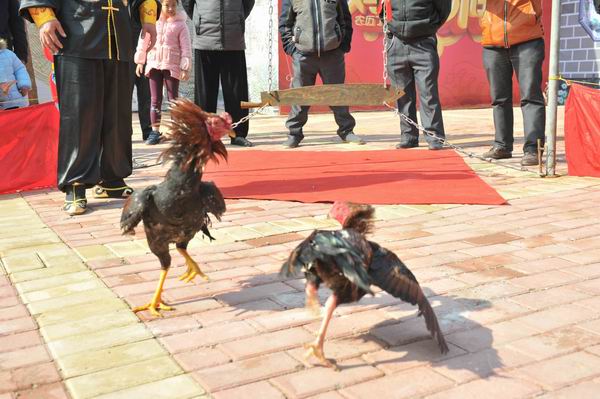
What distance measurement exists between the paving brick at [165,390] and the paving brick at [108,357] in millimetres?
228

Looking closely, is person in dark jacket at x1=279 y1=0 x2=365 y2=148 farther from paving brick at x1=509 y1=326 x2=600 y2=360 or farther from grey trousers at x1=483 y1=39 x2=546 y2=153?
paving brick at x1=509 y1=326 x2=600 y2=360

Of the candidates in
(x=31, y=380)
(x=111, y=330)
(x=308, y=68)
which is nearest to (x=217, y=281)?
(x=111, y=330)

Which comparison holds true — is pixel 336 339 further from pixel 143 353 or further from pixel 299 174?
pixel 299 174

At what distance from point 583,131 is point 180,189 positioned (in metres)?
4.63

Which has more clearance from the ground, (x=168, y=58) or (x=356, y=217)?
(x=168, y=58)

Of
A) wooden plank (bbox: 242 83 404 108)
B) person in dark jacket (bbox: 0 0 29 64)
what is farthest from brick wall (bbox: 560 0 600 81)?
person in dark jacket (bbox: 0 0 29 64)

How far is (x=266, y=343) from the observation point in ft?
9.34

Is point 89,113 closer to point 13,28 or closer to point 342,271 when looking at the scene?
A: point 342,271

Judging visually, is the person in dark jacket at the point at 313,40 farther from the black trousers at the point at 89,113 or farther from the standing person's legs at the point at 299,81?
the black trousers at the point at 89,113

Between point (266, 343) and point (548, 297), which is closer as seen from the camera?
point (266, 343)

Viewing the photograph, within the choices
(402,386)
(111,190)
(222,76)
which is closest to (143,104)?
(222,76)

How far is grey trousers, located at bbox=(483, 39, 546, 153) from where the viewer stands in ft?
23.4

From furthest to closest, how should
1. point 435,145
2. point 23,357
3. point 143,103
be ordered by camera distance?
point 143,103
point 435,145
point 23,357

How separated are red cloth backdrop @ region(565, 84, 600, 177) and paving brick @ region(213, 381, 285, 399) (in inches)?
195
